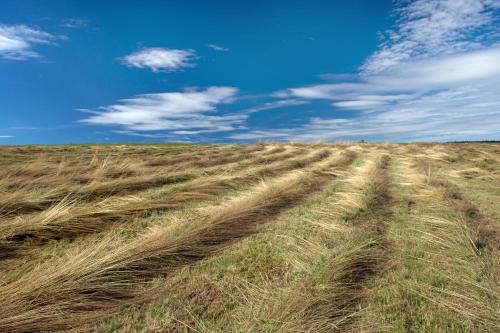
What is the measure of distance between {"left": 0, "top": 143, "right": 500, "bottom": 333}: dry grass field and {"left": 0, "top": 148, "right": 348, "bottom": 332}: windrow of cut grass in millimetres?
12

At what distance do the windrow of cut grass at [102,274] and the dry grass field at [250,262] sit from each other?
0.01m

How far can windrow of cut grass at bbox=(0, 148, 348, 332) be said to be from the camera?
93.4 inches

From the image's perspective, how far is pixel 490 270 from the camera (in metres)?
3.18

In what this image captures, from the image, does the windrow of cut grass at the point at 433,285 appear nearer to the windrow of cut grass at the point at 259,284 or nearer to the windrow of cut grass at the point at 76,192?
the windrow of cut grass at the point at 259,284

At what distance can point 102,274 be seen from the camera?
295 cm

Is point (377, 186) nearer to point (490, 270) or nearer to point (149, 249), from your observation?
point (490, 270)

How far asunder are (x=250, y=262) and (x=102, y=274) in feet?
4.38

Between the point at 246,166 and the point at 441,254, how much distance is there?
7.59 m

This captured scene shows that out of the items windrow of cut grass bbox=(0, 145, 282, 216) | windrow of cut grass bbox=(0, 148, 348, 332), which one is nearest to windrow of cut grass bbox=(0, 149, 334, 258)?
windrow of cut grass bbox=(0, 145, 282, 216)

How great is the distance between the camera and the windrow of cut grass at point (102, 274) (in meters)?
2.37

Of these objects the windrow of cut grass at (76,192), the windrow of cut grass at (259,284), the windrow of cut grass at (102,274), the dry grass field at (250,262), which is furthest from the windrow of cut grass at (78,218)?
the windrow of cut grass at (259,284)

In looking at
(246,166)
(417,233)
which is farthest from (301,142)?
(417,233)

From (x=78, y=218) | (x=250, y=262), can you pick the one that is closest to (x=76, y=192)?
(x=78, y=218)

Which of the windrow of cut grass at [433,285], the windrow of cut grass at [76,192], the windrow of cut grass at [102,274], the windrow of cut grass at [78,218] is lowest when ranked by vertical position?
the windrow of cut grass at [433,285]
